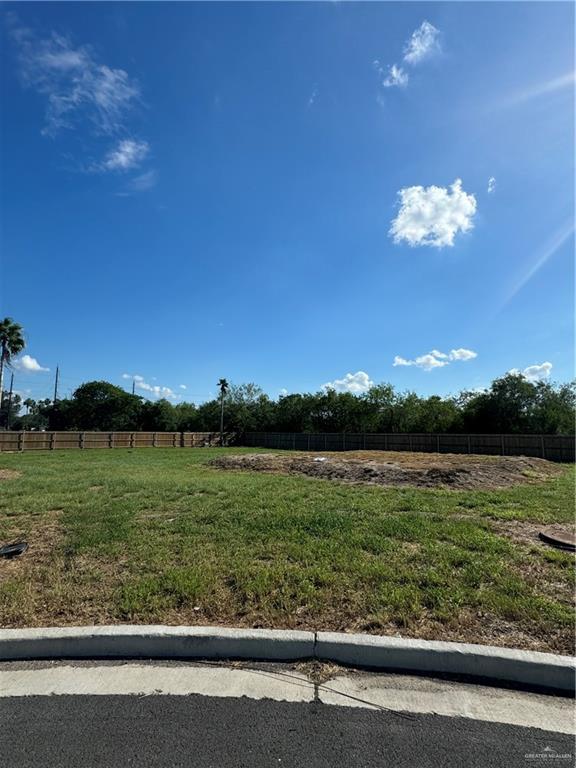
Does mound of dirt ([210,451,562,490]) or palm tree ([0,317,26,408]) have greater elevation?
palm tree ([0,317,26,408])

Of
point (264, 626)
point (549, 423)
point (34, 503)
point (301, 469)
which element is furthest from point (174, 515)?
point (549, 423)

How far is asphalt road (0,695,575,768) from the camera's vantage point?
6.27ft

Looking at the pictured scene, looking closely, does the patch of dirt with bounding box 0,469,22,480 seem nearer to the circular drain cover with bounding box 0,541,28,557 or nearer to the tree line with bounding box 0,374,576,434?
the circular drain cover with bounding box 0,541,28,557

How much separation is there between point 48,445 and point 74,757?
31.3m

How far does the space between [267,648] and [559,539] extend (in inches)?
159

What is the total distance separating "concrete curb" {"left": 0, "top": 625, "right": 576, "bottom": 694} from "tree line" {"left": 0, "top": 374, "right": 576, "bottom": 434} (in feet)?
127

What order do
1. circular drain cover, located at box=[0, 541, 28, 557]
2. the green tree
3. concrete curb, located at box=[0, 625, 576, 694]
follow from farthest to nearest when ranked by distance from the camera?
the green tree < circular drain cover, located at box=[0, 541, 28, 557] < concrete curb, located at box=[0, 625, 576, 694]

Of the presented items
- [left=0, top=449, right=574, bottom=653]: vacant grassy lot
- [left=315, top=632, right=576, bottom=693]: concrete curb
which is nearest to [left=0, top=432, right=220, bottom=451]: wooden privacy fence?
[left=0, top=449, right=574, bottom=653]: vacant grassy lot

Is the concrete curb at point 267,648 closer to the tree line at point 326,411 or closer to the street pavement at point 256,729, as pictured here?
the street pavement at point 256,729

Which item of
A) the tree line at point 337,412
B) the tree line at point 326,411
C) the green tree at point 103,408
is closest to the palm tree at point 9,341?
the tree line at point 326,411

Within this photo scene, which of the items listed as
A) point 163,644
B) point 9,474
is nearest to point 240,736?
point 163,644

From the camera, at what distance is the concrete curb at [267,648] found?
8.61 ft

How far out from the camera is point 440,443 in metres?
28.8

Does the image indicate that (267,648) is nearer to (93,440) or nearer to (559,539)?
(559,539)
